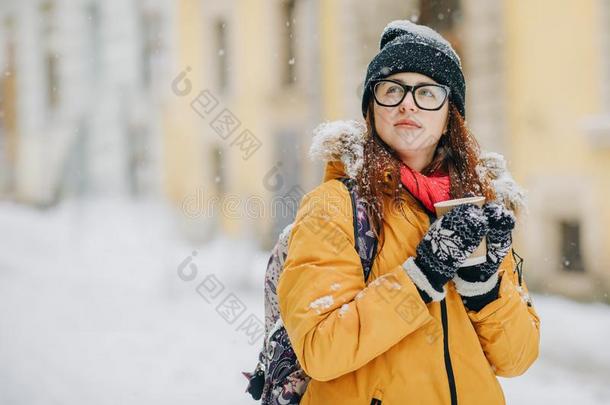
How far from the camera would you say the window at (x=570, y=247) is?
730 cm

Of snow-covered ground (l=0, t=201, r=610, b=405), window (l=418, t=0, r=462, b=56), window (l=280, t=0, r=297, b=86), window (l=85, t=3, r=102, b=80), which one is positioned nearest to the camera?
snow-covered ground (l=0, t=201, r=610, b=405)

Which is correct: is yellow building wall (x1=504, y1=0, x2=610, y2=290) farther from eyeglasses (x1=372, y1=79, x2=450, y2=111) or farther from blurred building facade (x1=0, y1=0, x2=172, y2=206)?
blurred building facade (x1=0, y1=0, x2=172, y2=206)

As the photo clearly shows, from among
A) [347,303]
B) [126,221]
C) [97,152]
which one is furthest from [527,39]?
[97,152]

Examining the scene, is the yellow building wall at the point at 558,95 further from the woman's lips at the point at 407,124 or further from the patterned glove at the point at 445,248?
the patterned glove at the point at 445,248

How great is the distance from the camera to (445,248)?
153cm

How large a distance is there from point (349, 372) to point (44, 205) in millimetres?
17742

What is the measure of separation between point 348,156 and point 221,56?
11899mm

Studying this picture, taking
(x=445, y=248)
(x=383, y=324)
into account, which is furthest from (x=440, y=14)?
(x=383, y=324)

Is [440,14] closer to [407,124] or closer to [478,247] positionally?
[407,124]

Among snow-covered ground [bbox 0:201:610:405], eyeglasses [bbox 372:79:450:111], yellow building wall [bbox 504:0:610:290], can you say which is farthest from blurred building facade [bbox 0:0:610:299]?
eyeglasses [bbox 372:79:450:111]

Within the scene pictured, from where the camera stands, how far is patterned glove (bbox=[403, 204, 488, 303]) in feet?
4.99

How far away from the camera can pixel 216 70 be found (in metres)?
13.1

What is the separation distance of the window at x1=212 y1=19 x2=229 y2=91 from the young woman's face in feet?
37.4

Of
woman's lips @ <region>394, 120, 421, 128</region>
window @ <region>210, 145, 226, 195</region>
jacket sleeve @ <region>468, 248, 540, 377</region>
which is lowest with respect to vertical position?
window @ <region>210, 145, 226, 195</region>
